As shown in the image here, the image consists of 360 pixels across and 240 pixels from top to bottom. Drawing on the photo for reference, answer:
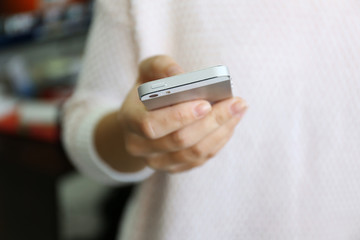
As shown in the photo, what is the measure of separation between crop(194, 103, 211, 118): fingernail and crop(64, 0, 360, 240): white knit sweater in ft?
0.33

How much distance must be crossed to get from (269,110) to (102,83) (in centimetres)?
22

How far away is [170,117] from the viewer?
33 centimetres

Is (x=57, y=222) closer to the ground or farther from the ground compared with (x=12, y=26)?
closer to the ground

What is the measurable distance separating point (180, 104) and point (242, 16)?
14 cm

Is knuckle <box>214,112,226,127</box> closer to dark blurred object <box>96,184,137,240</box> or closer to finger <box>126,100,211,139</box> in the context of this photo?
finger <box>126,100,211,139</box>

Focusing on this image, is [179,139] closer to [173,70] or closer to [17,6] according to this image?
[173,70]

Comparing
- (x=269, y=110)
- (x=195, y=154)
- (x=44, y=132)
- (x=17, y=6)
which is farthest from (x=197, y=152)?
(x=17, y=6)

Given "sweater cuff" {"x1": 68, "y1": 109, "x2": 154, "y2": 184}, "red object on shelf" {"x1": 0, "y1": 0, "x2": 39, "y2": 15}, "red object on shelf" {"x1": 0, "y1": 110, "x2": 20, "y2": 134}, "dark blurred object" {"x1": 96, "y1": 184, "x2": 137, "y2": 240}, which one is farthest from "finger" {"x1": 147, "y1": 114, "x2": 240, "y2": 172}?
"dark blurred object" {"x1": 96, "y1": 184, "x2": 137, "y2": 240}

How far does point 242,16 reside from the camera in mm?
407

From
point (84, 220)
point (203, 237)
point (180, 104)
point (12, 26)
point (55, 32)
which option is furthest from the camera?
point (84, 220)

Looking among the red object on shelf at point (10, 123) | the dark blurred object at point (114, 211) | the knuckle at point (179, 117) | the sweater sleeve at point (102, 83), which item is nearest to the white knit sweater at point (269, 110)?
the sweater sleeve at point (102, 83)

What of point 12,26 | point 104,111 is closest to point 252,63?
point 104,111

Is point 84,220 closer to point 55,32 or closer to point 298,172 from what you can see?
point 55,32

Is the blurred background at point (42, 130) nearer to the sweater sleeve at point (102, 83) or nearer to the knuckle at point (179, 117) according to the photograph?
the sweater sleeve at point (102, 83)
